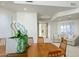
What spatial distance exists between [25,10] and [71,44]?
81 cm

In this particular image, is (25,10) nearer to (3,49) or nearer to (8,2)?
(8,2)

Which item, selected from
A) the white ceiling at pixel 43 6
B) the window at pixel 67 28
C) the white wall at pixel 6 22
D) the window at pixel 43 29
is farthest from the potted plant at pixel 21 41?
the window at pixel 67 28

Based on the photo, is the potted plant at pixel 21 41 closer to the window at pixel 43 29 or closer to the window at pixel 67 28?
the window at pixel 43 29

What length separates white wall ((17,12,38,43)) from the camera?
1.58 meters

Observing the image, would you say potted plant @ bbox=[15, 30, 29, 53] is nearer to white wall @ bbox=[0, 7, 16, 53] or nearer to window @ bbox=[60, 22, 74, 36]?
white wall @ bbox=[0, 7, 16, 53]

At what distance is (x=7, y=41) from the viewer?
156cm

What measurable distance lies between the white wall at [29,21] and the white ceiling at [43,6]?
0.22ft

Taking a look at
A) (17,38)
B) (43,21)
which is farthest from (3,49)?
(43,21)

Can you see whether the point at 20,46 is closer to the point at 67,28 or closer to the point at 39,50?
the point at 39,50

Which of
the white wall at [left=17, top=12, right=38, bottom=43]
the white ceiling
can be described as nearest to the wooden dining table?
the white wall at [left=17, top=12, right=38, bottom=43]

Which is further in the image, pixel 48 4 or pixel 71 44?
pixel 71 44

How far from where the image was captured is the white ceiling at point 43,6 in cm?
151

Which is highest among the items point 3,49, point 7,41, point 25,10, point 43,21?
point 25,10

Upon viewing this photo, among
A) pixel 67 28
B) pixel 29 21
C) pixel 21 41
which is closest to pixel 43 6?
pixel 29 21
